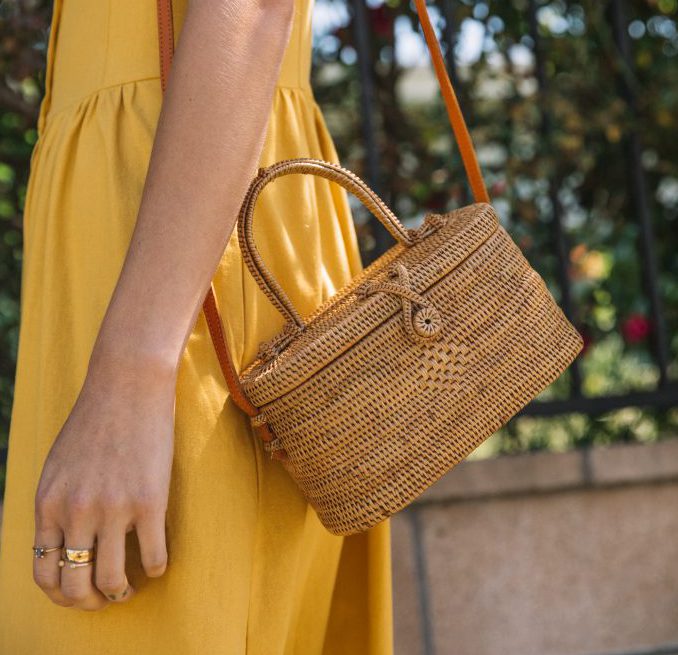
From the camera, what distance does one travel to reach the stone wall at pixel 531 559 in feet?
7.37

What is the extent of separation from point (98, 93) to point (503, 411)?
0.57 meters

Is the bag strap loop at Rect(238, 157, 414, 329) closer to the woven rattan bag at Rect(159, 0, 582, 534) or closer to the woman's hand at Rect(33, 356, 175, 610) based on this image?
the woven rattan bag at Rect(159, 0, 582, 534)

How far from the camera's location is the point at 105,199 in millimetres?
1021

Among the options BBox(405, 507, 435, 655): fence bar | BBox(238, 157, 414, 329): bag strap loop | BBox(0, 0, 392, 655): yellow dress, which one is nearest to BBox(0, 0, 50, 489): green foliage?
BBox(405, 507, 435, 655): fence bar

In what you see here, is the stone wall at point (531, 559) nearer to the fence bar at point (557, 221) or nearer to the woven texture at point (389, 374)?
the fence bar at point (557, 221)

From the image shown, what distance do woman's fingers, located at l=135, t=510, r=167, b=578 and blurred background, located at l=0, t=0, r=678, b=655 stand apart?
141 cm

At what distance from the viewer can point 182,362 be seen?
0.96 m

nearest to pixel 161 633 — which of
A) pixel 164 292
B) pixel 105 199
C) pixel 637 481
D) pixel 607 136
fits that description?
pixel 164 292

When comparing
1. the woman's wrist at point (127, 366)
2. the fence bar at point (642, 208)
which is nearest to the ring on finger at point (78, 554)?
the woman's wrist at point (127, 366)

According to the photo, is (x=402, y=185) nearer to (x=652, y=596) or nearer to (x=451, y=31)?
(x=451, y=31)

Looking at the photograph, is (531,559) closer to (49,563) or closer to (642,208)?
(642,208)

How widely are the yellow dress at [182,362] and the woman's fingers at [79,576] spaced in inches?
2.8

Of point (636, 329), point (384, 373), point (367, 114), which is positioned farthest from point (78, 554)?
point (636, 329)

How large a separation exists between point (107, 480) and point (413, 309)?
0.36 m
